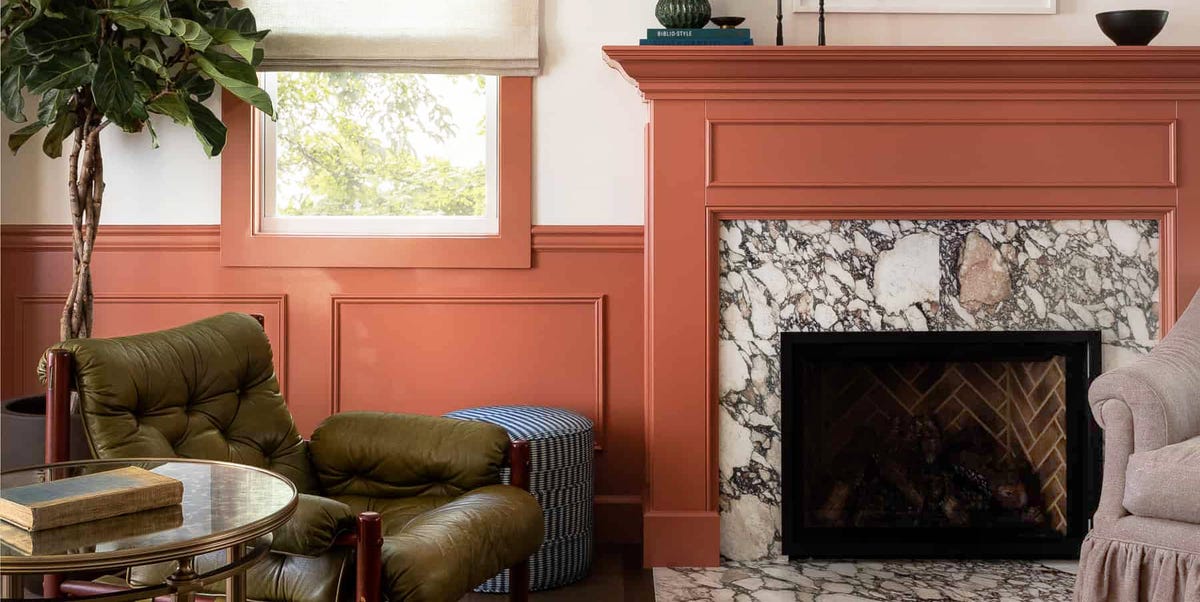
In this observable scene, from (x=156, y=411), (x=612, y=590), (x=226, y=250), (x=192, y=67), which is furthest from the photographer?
(x=226, y=250)

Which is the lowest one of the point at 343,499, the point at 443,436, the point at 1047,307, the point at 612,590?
the point at 612,590

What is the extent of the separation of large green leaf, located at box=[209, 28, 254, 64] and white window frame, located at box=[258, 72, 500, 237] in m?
0.49

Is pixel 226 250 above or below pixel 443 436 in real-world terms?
above

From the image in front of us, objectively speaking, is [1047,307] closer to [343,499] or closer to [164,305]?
[343,499]

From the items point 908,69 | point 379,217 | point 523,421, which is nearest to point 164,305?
point 379,217

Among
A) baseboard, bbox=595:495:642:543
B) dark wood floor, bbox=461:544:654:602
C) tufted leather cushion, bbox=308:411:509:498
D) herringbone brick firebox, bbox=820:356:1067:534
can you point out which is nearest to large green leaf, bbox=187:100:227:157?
tufted leather cushion, bbox=308:411:509:498

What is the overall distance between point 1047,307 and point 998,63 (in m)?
0.74

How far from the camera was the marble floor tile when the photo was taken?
9.20 feet

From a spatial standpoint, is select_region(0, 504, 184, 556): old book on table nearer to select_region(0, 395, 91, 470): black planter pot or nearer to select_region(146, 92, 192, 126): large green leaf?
select_region(0, 395, 91, 470): black planter pot

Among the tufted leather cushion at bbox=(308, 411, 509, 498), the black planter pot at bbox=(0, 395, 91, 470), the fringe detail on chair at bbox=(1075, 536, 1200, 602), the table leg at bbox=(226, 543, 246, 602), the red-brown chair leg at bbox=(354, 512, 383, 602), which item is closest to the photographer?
the table leg at bbox=(226, 543, 246, 602)

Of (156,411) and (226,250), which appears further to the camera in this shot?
(226,250)

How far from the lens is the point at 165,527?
5.01 feet

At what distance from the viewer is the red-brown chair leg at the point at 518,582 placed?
232 centimetres

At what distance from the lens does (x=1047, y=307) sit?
3.08m
